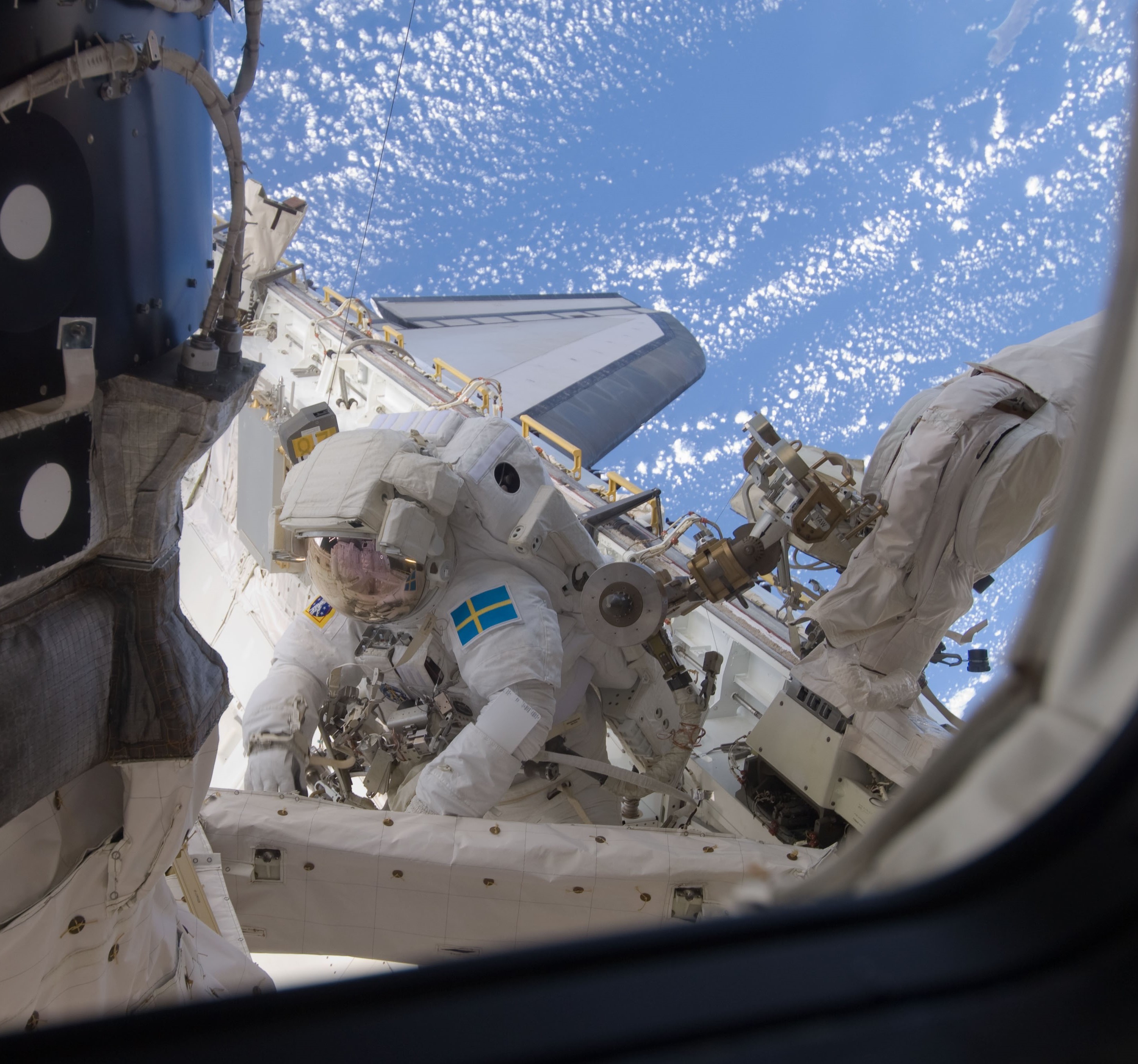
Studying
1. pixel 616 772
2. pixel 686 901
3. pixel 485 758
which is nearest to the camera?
pixel 686 901

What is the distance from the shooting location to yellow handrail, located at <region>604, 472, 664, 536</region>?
484 centimetres

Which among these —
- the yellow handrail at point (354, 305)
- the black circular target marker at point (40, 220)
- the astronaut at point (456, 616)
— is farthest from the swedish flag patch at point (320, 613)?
the yellow handrail at point (354, 305)

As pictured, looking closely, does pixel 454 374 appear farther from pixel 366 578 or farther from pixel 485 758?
pixel 485 758

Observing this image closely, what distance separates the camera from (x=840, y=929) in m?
0.47

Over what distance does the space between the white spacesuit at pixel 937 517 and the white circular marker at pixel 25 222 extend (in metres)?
2.51

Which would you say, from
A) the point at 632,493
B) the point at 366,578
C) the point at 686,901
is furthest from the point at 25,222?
the point at 632,493

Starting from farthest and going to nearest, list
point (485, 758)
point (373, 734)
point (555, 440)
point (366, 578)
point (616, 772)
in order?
point (555, 440), point (373, 734), point (616, 772), point (366, 578), point (485, 758)

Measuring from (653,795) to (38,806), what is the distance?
305cm

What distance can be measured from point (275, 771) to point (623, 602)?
4.57 feet

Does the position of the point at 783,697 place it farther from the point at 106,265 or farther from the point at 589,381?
the point at 589,381

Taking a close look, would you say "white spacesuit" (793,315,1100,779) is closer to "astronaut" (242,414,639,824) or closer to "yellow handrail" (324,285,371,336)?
"astronaut" (242,414,639,824)

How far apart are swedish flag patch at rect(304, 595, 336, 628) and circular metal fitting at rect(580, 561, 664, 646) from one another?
1100 millimetres

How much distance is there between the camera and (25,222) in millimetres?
1125

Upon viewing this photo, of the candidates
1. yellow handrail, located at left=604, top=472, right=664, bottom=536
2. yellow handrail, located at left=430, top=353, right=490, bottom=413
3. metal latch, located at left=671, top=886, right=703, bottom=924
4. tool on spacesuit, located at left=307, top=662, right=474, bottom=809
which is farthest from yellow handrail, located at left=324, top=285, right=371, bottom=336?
metal latch, located at left=671, top=886, right=703, bottom=924
